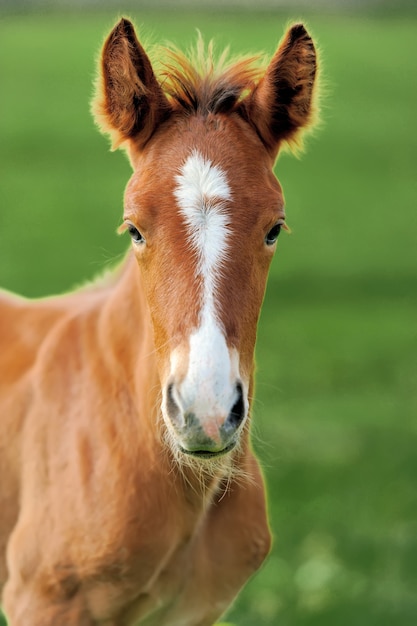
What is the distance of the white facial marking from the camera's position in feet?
7.86

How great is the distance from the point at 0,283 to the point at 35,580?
838cm

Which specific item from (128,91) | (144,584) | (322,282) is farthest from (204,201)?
(322,282)

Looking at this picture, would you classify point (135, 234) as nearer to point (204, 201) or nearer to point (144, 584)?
point (204, 201)

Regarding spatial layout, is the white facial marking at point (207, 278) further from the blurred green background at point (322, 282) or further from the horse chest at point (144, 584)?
the horse chest at point (144, 584)

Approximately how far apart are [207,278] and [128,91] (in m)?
0.66

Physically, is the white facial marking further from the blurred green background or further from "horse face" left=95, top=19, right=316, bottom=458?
the blurred green background

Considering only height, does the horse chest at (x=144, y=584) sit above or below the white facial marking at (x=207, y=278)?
below

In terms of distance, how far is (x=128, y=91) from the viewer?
2826 mm

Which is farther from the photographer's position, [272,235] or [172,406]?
[272,235]

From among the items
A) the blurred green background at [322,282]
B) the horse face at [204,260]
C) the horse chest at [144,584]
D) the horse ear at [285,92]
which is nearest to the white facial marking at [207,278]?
the horse face at [204,260]

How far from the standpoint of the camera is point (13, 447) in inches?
128

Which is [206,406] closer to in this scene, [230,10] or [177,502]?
[177,502]

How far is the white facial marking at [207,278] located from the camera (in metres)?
2.40

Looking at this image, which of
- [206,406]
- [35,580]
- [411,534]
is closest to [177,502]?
[35,580]
